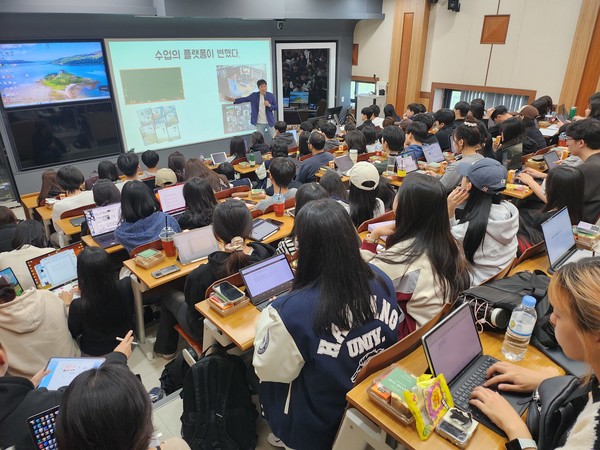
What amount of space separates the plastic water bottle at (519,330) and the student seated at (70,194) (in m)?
3.92

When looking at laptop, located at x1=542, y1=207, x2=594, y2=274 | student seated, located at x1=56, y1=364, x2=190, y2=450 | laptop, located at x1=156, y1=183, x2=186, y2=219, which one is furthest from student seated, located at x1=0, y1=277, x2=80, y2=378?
laptop, located at x1=542, y1=207, x2=594, y2=274

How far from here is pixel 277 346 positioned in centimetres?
140

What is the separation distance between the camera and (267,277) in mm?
2178

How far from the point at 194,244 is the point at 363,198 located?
4.37 ft

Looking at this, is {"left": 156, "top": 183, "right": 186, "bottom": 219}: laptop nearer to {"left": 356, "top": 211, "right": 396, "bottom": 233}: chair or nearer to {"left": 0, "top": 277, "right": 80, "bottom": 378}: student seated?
{"left": 0, "top": 277, "right": 80, "bottom": 378}: student seated

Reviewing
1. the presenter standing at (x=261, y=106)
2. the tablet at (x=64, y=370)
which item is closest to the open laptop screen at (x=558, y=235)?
the tablet at (x=64, y=370)

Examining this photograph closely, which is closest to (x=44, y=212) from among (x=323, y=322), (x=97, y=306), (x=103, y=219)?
(x=103, y=219)

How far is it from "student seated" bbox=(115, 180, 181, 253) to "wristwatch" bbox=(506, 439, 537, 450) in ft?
8.42

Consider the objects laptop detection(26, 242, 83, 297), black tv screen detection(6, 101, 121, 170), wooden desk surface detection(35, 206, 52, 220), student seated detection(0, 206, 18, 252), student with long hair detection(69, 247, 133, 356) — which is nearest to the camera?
student with long hair detection(69, 247, 133, 356)

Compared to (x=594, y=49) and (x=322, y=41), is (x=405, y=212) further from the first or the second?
(x=322, y=41)

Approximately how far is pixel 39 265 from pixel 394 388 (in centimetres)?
262

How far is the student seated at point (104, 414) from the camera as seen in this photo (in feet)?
3.34

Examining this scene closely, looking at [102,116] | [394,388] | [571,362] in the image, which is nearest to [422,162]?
[571,362]

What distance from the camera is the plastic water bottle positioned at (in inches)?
62.6
